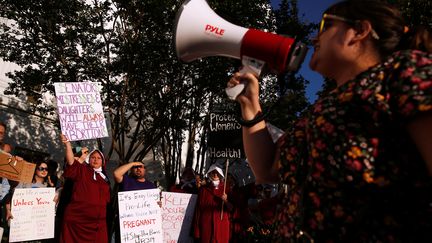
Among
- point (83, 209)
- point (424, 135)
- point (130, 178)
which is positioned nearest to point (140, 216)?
point (130, 178)

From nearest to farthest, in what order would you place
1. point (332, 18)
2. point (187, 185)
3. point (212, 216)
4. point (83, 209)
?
point (332, 18)
point (83, 209)
point (212, 216)
point (187, 185)

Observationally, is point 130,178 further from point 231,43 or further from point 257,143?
point 257,143

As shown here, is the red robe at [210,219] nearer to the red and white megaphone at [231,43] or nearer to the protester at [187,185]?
the protester at [187,185]

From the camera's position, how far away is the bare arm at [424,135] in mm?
949

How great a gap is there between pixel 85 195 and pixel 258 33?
480 centimetres

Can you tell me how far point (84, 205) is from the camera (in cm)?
588

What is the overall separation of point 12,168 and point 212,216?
3255mm

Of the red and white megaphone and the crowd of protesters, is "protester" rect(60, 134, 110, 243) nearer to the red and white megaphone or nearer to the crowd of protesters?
the crowd of protesters

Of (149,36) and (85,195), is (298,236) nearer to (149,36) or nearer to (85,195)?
(85,195)

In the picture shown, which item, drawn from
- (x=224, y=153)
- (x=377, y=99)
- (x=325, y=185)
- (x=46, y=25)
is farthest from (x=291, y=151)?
(x=46, y=25)

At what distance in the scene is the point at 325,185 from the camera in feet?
3.66

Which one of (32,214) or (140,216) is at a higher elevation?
(32,214)

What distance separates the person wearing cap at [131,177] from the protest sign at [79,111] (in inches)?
24.6

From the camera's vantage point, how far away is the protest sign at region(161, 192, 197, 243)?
23.7 feet
